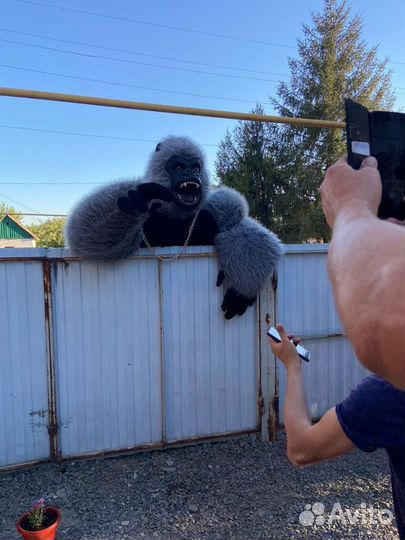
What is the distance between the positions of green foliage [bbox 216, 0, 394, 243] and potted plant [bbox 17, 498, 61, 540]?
47.3ft

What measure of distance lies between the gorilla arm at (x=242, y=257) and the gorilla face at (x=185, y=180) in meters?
0.35

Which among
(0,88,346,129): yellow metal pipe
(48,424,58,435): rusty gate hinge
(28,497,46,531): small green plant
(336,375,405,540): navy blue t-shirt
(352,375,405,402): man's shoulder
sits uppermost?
(0,88,346,129): yellow metal pipe

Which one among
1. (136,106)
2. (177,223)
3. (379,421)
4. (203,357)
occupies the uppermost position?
(136,106)

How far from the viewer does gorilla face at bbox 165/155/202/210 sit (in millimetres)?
3072

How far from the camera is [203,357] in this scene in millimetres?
3271

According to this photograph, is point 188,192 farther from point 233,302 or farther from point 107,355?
point 107,355

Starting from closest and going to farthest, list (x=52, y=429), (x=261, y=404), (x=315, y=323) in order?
(x=52, y=429) → (x=261, y=404) → (x=315, y=323)

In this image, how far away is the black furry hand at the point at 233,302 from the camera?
3211 millimetres

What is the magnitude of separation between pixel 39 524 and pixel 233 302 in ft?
6.09

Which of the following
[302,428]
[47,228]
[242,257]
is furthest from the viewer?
[47,228]

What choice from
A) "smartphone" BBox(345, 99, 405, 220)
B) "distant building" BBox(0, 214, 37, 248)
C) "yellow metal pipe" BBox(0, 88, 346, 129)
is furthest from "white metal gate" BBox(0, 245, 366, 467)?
"distant building" BBox(0, 214, 37, 248)

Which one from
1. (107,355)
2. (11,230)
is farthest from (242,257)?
(11,230)

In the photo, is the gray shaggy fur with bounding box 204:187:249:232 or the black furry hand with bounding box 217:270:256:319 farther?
the gray shaggy fur with bounding box 204:187:249:232

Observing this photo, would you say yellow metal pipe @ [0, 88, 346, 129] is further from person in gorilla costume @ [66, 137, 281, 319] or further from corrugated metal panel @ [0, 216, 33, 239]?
corrugated metal panel @ [0, 216, 33, 239]
